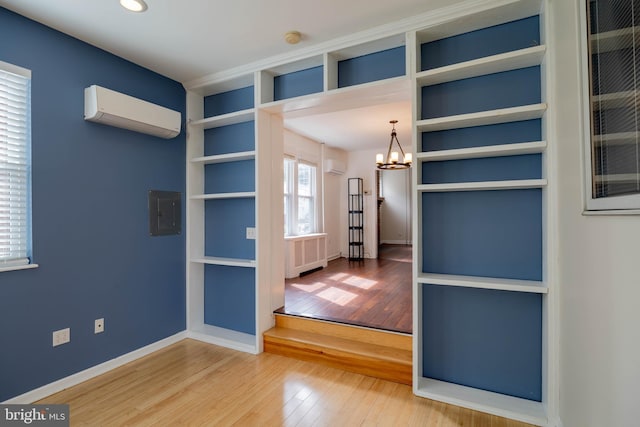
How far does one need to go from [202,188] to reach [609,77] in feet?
11.4

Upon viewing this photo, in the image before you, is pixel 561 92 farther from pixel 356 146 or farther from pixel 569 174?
pixel 356 146

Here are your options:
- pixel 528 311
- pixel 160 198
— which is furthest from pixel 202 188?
pixel 528 311

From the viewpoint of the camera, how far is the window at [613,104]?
93cm

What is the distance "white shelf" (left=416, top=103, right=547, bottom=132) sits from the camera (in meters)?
2.00

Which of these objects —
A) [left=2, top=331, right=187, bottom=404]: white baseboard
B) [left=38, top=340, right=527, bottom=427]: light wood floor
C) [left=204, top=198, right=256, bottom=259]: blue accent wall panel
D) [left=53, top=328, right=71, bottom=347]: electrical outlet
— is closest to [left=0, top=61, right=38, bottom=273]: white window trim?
[left=53, top=328, right=71, bottom=347]: electrical outlet

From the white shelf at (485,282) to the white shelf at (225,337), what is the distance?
184cm

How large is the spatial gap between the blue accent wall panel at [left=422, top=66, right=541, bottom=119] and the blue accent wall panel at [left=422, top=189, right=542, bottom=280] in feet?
2.04

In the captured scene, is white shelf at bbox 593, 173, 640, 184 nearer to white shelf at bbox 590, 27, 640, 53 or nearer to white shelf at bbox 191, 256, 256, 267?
white shelf at bbox 590, 27, 640, 53

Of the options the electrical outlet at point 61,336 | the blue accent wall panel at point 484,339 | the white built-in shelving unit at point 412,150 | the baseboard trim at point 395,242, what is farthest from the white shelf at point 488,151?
the baseboard trim at point 395,242

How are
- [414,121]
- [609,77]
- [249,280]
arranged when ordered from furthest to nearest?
1. [249,280]
2. [414,121]
3. [609,77]

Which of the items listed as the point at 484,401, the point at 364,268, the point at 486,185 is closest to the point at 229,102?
the point at 486,185

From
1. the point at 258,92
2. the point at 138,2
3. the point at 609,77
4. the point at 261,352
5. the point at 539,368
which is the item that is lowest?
the point at 261,352

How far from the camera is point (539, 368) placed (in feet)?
7.03

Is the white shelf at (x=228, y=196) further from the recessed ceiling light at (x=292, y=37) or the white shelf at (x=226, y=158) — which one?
the recessed ceiling light at (x=292, y=37)
